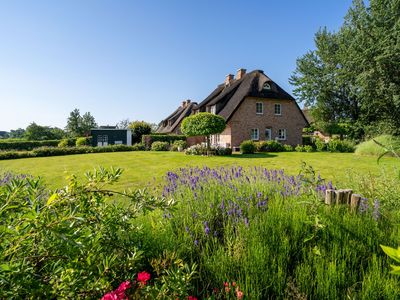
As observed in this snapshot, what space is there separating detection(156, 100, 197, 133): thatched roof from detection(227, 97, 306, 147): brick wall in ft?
36.0

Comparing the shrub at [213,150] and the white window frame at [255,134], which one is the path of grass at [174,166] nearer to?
the shrub at [213,150]

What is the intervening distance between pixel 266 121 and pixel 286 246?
27.2m

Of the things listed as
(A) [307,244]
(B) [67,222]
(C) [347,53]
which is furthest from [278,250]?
(C) [347,53]

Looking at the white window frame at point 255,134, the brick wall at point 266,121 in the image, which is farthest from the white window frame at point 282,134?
the white window frame at point 255,134

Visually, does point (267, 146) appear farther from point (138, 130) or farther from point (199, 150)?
point (138, 130)

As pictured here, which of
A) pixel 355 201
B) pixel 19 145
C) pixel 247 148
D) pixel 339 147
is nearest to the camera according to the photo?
pixel 355 201

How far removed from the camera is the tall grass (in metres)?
2.25

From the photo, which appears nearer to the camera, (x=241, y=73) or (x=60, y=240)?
(x=60, y=240)

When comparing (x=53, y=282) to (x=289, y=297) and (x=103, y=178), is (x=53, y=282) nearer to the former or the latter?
(x=103, y=178)

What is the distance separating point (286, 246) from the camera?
8.77ft

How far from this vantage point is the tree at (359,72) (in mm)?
22844

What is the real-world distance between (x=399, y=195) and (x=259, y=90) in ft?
83.1

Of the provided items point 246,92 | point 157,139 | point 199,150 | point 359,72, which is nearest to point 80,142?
point 157,139

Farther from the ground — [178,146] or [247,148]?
[178,146]
